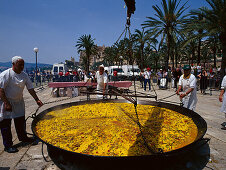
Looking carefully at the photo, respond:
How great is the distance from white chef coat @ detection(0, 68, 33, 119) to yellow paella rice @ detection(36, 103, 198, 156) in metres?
0.60

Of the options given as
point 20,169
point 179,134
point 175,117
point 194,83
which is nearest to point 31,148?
point 20,169

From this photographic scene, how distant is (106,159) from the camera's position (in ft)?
6.40

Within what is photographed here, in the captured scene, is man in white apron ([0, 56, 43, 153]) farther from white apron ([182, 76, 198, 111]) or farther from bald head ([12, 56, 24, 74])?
white apron ([182, 76, 198, 111])

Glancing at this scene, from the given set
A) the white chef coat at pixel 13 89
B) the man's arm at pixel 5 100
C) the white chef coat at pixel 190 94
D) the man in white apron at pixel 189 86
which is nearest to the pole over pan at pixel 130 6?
the man in white apron at pixel 189 86

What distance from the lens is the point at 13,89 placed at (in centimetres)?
313

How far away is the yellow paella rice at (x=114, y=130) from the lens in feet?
8.09

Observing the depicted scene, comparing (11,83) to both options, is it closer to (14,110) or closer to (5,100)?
(5,100)

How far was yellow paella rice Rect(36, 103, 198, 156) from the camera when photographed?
8.09 ft

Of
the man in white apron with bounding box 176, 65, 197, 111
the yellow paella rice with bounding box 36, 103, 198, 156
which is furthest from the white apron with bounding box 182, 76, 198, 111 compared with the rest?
the yellow paella rice with bounding box 36, 103, 198, 156

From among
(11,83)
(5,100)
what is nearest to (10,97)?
(5,100)

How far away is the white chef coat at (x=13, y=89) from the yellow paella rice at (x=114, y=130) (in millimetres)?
599

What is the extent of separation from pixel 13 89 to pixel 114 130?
2.40 m

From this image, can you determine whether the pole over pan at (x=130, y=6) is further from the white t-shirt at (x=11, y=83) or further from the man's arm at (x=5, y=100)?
the man's arm at (x=5, y=100)

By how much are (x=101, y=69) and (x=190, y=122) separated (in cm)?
367
